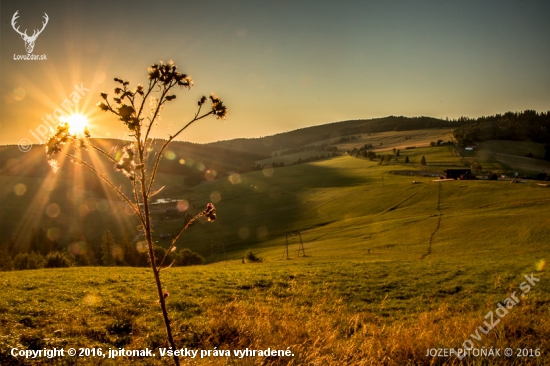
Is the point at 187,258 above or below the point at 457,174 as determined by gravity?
below

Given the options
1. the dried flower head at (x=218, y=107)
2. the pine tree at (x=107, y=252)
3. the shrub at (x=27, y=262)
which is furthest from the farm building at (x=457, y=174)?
the dried flower head at (x=218, y=107)

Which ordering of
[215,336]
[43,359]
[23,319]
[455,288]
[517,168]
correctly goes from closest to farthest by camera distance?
[43,359] < [215,336] < [23,319] < [455,288] < [517,168]

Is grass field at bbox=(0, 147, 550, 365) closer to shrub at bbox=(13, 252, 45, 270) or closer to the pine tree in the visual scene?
shrub at bbox=(13, 252, 45, 270)

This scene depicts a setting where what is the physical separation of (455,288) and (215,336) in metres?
19.6

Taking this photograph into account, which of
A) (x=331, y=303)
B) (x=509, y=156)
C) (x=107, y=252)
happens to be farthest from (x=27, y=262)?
(x=509, y=156)

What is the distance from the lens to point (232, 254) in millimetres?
86875

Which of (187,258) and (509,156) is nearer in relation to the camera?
(187,258)

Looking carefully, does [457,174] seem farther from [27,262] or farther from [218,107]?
[218,107]

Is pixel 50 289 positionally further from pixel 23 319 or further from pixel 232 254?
pixel 232 254

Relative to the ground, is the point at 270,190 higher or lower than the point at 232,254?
higher

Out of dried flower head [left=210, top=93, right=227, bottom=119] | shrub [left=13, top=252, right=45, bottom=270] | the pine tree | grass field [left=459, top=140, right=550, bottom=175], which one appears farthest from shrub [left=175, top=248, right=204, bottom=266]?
grass field [left=459, top=140, right=550, bottom=175]

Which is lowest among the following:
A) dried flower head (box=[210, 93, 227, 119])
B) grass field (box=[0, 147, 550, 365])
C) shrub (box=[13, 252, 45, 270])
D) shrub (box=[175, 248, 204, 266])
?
shrub (box=[175, 248, 204, 266])

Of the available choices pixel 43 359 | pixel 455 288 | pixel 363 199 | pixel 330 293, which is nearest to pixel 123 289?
pixel 330 293

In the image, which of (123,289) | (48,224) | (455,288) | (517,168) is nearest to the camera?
(123,289)
